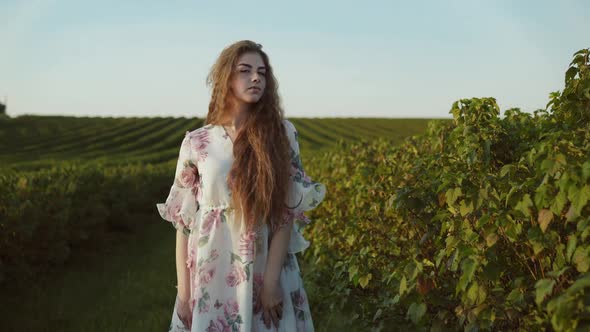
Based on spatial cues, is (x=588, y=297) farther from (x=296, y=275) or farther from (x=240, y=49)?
(x=240, y=49)

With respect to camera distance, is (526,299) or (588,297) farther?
(526,299)

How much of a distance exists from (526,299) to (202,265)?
142cm

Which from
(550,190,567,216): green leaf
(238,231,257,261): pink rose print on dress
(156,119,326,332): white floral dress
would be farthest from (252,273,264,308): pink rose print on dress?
(550,190,567,216): green leaf

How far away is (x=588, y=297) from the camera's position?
1.72m

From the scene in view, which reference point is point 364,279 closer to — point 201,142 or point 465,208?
point 465,208

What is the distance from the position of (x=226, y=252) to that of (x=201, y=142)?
1.80 ft

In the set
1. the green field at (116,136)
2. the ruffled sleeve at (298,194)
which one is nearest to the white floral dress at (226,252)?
the ruffled sleeve at (298,194)

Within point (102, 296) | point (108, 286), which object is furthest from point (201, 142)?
point (108, 286)

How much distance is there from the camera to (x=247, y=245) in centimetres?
258

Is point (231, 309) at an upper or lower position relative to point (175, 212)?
lower

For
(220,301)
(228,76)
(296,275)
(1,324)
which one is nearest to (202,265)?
(220,301)

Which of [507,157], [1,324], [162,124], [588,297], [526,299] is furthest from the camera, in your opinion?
[162,124]

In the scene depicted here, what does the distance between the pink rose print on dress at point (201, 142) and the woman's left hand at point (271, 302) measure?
67cm

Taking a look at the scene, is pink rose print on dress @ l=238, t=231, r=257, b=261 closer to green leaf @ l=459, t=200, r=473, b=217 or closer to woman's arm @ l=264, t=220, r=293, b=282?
woman's arm @ l=264, t=220, r=293, b=282
